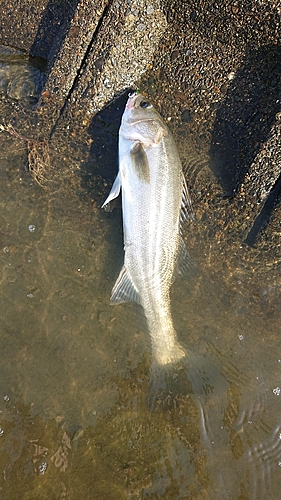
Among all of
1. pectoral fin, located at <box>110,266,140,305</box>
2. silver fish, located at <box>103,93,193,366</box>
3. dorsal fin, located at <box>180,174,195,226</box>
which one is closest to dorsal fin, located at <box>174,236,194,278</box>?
silver fish, located at <box>103,93,193,366</box>

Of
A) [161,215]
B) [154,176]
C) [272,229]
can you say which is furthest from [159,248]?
[272,229]

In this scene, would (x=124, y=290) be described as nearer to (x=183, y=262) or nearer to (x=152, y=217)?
(x=183, y=262)

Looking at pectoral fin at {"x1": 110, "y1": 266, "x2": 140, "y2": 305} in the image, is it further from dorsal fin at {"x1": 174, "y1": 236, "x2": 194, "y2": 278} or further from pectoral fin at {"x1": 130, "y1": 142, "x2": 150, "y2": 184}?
pectoral fin at {"x1": 130, "y1": 142, "x2": 150, "y2": 184}

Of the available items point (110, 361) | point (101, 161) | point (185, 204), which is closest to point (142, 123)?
point (101, 161)

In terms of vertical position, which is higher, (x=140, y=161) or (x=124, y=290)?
(x=140, y=161)

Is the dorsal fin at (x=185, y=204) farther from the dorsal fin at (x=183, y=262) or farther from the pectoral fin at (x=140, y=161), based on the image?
the pectoral fin at (x=140, y=161)

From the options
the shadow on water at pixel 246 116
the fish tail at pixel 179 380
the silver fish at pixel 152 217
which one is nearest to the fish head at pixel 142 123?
the silver fish at pixel 152 217
